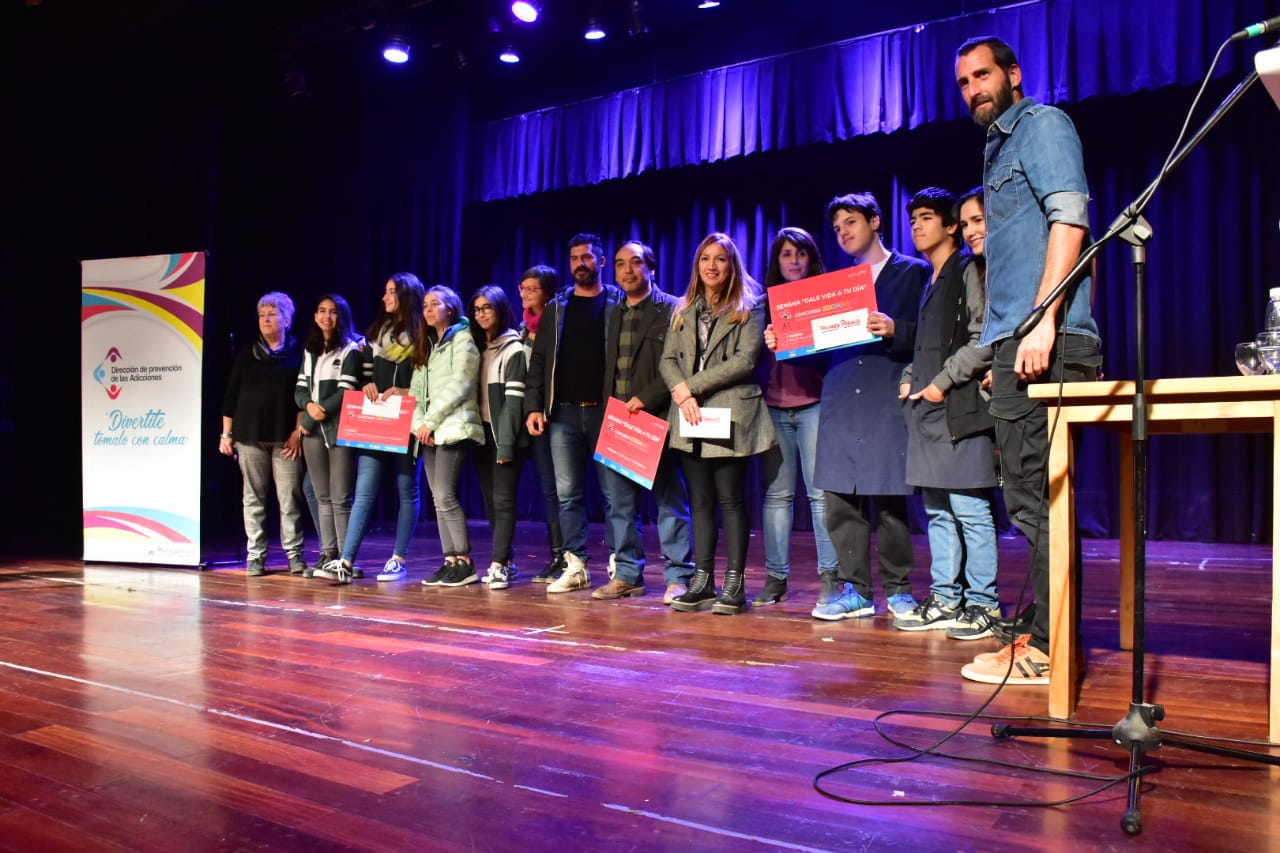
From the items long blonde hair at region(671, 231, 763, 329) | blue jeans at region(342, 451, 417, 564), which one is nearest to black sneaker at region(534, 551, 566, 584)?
blue jeans at region(342, 451, 417, 564)

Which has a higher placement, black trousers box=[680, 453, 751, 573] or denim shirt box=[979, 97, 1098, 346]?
denim shirt box=[979, 97, 1098, 346]

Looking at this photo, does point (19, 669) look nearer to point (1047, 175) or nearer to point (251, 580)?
point (251, 580)

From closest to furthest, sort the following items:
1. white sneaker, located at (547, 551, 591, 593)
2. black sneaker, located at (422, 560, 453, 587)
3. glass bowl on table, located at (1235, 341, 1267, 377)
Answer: glass bowl on table, located at (1235, 341, 1267, 377) < white sneaker, located at (547, 551, 591, 593) < black sneaker, located at (422, 560, 453, 587)

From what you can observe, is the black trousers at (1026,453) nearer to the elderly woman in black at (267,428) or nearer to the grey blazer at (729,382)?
the grey blazer at (729,382)

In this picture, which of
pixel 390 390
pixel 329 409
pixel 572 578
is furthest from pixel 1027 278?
pixel 329 409

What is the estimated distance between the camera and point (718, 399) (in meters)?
3.32

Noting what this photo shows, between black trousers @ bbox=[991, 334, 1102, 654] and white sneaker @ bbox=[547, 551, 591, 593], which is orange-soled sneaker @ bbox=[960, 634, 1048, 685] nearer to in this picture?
black trousers @ bbox=[991, 334, 1102, 654]

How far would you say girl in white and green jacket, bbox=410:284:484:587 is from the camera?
410 cm

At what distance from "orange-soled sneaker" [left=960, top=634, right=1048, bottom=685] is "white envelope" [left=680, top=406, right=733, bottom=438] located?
1.25m

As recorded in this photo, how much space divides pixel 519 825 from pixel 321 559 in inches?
132

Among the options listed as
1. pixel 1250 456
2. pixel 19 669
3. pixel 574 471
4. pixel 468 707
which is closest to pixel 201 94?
pixel 574 471

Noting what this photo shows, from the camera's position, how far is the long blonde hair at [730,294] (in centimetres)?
336

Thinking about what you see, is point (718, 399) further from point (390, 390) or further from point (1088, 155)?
point (1088, 155)

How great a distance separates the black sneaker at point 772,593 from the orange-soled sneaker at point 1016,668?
1.27 meters
